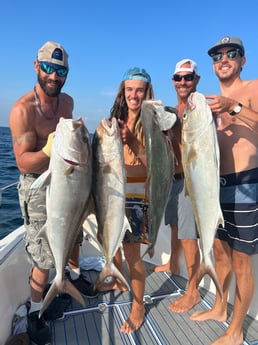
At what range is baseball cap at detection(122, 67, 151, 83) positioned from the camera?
269 centimetres

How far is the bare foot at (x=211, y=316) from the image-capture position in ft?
10.7

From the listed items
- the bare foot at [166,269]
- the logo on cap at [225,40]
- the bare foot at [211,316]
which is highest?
the logo on cap at [225,40]

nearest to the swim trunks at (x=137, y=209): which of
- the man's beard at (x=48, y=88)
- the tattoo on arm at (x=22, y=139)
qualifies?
the tattoo on arm at (x=22, y=139)

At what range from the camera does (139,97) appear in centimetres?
271

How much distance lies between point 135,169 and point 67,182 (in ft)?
2.61

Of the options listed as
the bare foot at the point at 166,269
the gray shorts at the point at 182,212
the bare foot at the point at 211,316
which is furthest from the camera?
the bare foot at the point at 166,269

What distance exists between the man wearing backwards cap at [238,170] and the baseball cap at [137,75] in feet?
1.94

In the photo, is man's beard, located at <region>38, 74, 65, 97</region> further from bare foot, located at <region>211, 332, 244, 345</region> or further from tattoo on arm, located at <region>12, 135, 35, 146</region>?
bare foot, located at <region>211, 332, 244, 345</region>

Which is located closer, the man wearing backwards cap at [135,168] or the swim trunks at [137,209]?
the man wearing backwards cap at [135,168]

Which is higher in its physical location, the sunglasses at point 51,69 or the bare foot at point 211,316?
the sunglasses at point 51,69

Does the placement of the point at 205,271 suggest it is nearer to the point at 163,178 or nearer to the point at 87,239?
the point at 163,178

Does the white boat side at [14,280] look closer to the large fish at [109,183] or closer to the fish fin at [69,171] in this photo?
the large fish at [109,183]

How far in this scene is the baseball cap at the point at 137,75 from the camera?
2.69 m

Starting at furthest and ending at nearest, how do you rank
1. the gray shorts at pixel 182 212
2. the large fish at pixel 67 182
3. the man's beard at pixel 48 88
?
1. the gray shorts at pixel 182 212
2. the man's beard at pixel 48 88
3. the large fish at pixel 67 182
